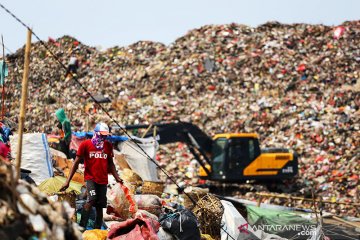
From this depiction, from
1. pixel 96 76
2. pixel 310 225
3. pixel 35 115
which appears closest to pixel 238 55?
pixel 96 76

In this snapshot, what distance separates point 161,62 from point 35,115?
246 inches

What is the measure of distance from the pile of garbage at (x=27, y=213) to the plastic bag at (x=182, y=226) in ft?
10.7

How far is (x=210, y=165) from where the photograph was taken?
19.5 m

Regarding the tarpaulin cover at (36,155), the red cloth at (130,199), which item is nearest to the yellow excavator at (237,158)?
the tarpaulin cover at (36,155)

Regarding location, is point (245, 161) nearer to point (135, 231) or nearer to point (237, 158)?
point (237, 158)

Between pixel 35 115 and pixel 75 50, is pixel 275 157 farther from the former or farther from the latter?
pixel 75 50

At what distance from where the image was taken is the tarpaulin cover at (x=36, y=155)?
887 centimetres

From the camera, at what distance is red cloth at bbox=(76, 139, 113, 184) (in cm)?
677

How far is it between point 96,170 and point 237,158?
41.7 feet

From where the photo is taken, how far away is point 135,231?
5961 mm

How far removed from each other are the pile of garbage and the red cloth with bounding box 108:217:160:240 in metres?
2.61

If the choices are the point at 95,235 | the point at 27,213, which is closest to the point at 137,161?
the point at 95,235

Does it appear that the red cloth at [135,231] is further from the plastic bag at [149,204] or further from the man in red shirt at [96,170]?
the plastic bag at [149,204]

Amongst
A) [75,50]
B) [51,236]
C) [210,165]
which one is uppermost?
[75,50]
